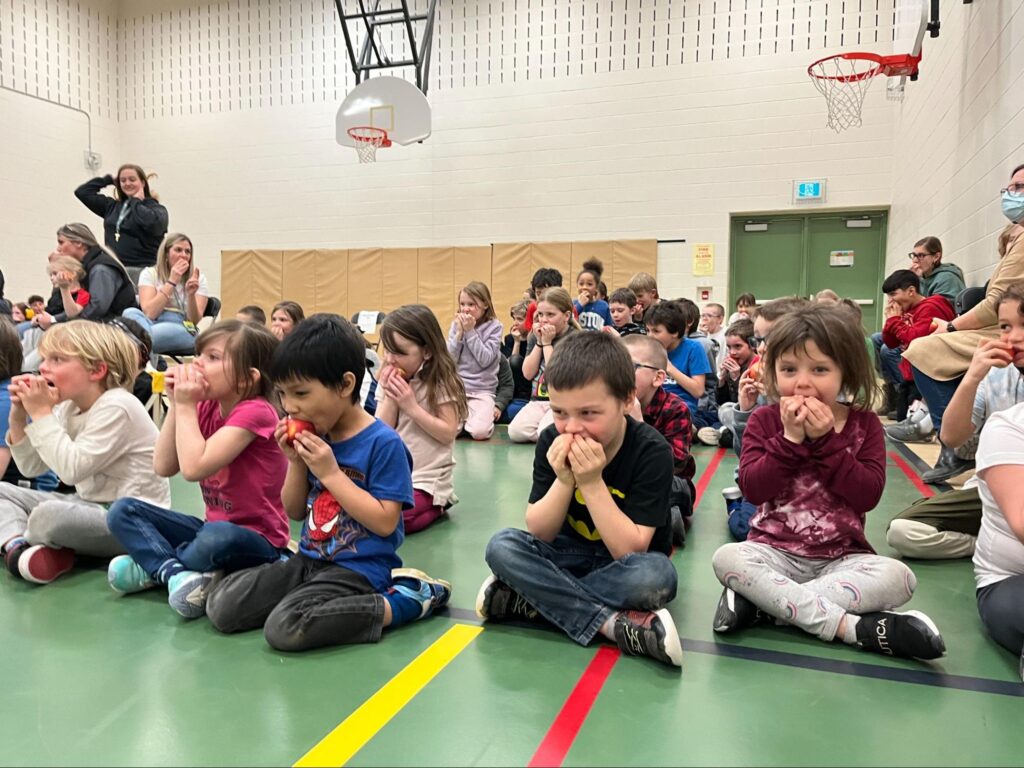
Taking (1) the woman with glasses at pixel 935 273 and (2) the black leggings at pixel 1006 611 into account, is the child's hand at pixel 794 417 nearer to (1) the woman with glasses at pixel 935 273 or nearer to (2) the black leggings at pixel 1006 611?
(2) the black leggings at pixel 1006 611

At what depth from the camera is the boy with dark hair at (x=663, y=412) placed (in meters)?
3.12

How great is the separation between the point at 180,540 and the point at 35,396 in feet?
2.30

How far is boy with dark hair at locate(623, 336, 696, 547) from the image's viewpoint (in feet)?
10.2

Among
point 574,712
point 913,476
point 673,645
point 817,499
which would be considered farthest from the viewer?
point 913,476

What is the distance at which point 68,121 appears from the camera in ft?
38.1

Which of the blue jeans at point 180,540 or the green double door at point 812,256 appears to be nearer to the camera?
the blue jeans at point 180,540

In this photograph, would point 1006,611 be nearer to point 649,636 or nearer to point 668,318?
point 649,636

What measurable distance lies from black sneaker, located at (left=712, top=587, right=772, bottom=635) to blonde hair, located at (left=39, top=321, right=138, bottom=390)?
2.32m

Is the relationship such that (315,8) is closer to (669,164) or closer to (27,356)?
(669,164)

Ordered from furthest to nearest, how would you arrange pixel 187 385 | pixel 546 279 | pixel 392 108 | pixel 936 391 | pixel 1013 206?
pixel 392 108 < pixel 546 279 < pixel 936 391 < pixel 1013 206 < pixel 187 385

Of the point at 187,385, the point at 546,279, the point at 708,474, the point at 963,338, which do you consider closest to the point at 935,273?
the point at 963,338

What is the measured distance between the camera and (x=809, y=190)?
942 centimetres

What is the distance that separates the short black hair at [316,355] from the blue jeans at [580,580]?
27.4 inches

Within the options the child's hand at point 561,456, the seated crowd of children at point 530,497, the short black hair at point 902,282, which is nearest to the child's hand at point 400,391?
the seated crowd of children at point 530,497
